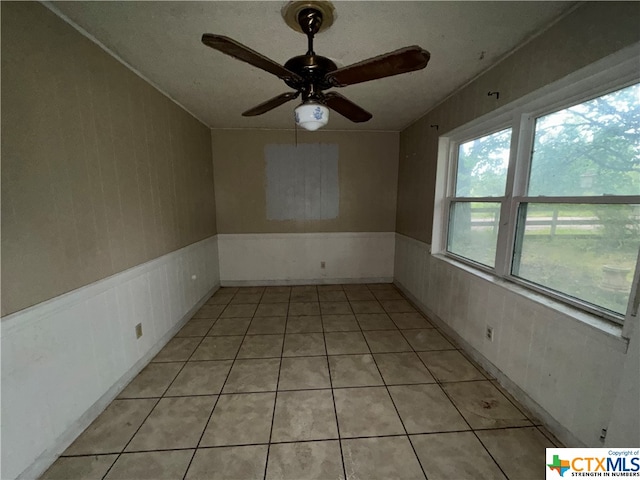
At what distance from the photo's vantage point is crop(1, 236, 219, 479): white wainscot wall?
1138 millimetres

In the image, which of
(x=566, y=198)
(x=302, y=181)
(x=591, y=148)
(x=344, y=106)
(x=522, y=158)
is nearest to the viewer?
(x=591, y=148)

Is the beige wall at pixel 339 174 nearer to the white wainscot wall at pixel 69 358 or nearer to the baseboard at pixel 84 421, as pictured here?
the white wainscot wall at pixel 69 358

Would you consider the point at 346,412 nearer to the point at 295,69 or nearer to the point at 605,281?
the point at 605,281

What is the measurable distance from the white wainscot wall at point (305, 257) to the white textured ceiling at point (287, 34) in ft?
7.03

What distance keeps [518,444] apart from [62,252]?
8.89 ft

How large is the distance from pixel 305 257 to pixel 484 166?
261cm

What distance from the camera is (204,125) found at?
3.37m

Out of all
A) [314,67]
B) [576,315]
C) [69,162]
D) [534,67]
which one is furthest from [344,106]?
[576,315]

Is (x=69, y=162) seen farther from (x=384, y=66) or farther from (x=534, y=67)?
(x=534, y=67)

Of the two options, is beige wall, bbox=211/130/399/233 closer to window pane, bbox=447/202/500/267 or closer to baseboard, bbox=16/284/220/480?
window pane, bbox=447/202/500/267

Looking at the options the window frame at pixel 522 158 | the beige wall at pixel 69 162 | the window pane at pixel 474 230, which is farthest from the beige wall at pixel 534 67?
the beige wall at pixel 69 162

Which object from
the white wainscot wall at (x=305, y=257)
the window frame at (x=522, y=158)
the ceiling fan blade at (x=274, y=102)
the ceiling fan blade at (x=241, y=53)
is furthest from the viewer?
the white wainscot wall at (x=305, y=257)

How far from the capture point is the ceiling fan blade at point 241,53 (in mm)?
973

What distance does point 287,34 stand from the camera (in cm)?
151
